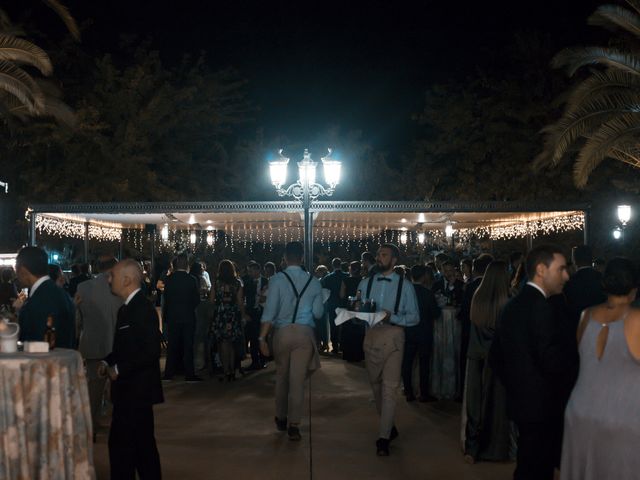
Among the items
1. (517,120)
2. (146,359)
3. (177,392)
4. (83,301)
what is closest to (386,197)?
(517,120)

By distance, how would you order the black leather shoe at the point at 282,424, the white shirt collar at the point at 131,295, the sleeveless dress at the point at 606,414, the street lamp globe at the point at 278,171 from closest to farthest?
1. the sleeveless dress at the point at 606,414
2. the white shirt collar at the point at 131,295
3. the black leather shoe at the point at 282,424
4. the street lamp globe at the point at 278,171

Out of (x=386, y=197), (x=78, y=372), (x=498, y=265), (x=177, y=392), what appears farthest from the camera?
(x=386, y=197)

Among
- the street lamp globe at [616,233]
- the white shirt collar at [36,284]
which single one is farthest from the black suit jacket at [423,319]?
the street lamp globe at [616,233]

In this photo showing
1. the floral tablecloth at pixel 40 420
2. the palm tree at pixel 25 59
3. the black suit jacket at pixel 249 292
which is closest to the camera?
the floral tablecloth at pixel 40 420

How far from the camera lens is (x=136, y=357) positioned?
586 cm

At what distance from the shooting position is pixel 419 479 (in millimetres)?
7328

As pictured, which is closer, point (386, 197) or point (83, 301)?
point (83, 301)

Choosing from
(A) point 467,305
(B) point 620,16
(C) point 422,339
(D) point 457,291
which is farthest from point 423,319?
(B) point 620,16

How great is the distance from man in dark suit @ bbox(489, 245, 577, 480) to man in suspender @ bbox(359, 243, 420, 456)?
2.69 m

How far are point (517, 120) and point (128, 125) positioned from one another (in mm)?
13069

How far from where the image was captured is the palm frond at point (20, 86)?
15.1 metres

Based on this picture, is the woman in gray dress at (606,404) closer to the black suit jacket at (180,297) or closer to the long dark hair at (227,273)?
the long dark hair at (227,273)

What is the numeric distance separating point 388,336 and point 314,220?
11437mm

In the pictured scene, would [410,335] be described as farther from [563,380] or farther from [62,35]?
[62,35]
